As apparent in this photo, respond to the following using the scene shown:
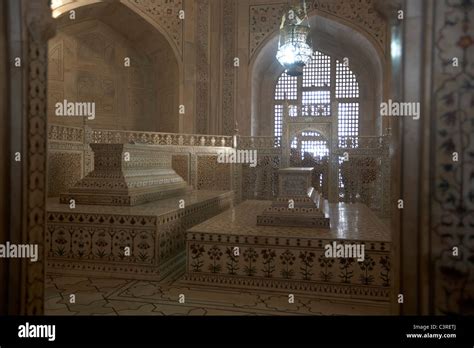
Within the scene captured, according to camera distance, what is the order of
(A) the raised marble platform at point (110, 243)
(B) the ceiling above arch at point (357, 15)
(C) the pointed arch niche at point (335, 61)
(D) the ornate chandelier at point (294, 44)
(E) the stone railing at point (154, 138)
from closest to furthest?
1. (A) the raised marble platform at point (110, 243)
2. (D) the ornate chandelier at point (294, 44)
3. (E) the stone railing at point (154, 138)
4. (B) the ceiling above arch at point (357, 15)
5. (C) the pointed arch niche at point (335, 61)

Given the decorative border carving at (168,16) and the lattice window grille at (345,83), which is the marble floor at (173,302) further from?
the lattice window grille at (345,83)

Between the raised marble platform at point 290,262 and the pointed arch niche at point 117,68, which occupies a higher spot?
the pointed arch niche at point 117,68

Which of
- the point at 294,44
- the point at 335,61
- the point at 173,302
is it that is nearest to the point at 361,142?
the point at 294,44

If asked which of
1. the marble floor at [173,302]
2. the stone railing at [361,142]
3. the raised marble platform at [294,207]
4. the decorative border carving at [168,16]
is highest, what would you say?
the decorative border carving at [168,16]

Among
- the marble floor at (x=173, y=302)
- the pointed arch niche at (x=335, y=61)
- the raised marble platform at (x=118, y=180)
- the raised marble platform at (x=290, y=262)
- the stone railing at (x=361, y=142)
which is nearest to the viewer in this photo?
the marble floor at (x=173, y=302)

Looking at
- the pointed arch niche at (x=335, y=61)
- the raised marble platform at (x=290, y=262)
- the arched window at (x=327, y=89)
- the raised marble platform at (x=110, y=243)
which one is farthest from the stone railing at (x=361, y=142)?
the raised marble platform at (x=110, y=243)

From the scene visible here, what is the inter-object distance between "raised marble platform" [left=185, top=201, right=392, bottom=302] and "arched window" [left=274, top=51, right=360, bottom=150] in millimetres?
8332

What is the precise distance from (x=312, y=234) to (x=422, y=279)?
7.34 ft

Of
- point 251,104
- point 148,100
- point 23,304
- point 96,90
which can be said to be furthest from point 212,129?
point 23,304

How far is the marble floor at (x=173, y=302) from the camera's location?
10.2 ft

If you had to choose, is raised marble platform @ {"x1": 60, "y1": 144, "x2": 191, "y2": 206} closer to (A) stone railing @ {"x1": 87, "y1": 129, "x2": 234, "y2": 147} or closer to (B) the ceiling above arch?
(A) stone railing @ {"x1": 87, "y1": 129, "x2": 234, "y2": 147}

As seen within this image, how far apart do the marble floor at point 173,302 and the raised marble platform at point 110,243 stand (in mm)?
212

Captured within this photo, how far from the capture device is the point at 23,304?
1.76 metres

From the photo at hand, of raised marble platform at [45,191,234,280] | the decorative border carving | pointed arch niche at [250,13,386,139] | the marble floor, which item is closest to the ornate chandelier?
pointed arch niche at [250,13,386,139]
